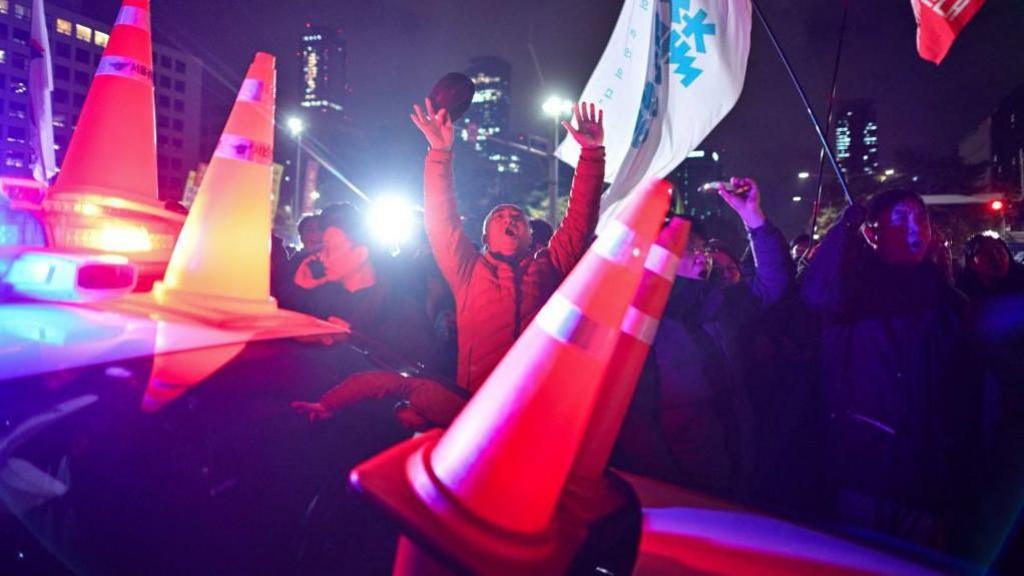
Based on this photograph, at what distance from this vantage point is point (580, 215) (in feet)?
9.90

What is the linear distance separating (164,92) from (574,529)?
9349 centimetres

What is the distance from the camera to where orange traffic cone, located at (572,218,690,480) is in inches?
66.3

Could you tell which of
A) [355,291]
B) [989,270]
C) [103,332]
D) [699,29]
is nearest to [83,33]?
[355,291]

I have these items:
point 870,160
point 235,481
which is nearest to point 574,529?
point 235,481

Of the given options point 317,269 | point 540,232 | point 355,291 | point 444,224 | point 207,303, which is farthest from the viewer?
point 540,232

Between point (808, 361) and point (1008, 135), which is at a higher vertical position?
point (1008, 135)

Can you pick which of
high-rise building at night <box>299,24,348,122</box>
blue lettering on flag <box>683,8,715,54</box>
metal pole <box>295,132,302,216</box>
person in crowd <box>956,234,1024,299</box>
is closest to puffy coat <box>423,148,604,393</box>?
blue lettering on flag <box>683,8,715,54</box>

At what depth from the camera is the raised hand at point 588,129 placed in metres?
3.08

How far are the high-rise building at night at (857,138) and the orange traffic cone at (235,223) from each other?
95.1 ft

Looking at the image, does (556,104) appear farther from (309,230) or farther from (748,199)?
(748,199)

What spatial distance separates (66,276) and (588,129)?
231 centimetres

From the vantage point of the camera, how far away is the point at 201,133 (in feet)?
283

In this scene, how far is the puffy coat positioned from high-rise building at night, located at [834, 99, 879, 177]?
27992 millimetres

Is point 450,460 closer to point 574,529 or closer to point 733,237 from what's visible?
point 574,529
